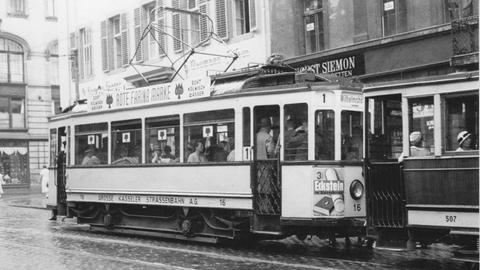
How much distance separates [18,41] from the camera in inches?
1817

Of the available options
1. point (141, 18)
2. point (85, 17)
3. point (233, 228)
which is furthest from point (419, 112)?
point (85, 17)

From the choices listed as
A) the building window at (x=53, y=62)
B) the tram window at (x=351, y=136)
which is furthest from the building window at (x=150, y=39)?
the building window at (x=53, y=62)

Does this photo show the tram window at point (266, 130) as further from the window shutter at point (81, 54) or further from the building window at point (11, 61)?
the building window at point (11, 61)

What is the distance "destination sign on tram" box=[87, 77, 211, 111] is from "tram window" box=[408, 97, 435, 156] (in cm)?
430

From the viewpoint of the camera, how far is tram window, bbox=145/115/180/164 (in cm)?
1358

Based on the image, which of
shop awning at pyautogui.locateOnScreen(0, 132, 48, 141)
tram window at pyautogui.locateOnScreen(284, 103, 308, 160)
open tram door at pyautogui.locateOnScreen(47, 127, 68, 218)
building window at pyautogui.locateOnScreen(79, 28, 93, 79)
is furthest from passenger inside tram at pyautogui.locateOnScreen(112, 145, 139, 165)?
shop awning at pyautogui.locateOnScreen(0, 132, 48, 141)

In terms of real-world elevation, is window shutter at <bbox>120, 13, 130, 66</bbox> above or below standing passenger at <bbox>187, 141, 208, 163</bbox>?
above

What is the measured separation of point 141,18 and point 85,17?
16.9 feet

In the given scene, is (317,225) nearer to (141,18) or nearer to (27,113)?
(141,18)

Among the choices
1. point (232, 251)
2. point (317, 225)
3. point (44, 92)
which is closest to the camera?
point (317, 225)

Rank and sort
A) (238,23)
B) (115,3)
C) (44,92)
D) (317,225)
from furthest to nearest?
(44,92), (115,3), (238,23), (317,225)

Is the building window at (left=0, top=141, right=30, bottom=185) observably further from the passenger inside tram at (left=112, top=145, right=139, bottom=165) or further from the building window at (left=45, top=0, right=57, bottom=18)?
the passenger inside tram at (left=112, top=145, right=139, bottom=165)

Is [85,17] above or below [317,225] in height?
above

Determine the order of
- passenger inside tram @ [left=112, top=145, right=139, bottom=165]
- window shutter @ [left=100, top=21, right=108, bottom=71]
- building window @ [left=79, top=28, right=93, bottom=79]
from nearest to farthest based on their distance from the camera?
passenger inside tram @ [left=112, top=145, right=139, bottom=165]
window shutter @ [left=100, top=21, right=108, bottom=71]
building window @ [left=79, top=28, right=93, bottom=79]
